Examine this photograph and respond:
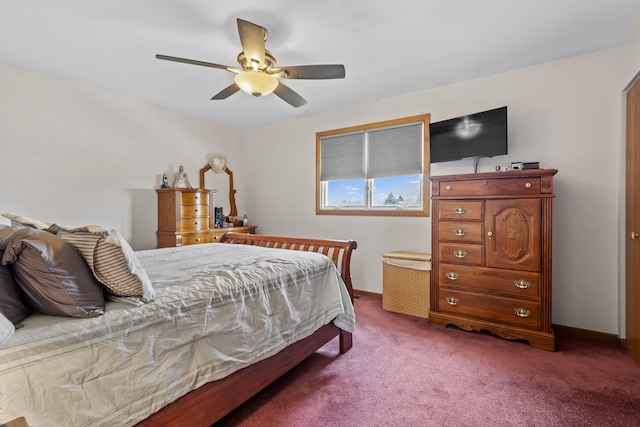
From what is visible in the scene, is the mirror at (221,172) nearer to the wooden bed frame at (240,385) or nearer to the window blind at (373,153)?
the window blind at (373,153)

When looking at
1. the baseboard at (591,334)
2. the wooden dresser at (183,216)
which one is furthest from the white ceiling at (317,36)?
the baseboard at (591,334)

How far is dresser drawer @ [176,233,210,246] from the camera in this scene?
12.3 feet

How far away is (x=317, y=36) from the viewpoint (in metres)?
2.36

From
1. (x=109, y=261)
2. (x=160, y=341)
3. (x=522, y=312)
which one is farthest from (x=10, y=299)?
(x=522, y=312)

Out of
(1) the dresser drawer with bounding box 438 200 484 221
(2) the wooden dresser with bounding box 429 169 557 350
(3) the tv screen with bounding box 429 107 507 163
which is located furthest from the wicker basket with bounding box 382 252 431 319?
(3) the tv screen with bounding box 429 107 507 163

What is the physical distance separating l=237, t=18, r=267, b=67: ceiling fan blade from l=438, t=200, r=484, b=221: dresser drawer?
78.7 inches

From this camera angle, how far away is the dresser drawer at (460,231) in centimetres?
266

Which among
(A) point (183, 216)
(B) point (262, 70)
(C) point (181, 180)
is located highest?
(B) point (262, 70)

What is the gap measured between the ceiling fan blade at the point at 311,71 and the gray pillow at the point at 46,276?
1773 millimetres

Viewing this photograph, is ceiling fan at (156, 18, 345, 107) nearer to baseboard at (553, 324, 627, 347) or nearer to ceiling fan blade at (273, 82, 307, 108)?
ceiling fan blade at (273, 82, 307, 108)

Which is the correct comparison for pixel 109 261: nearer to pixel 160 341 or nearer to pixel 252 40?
pixel 160 341

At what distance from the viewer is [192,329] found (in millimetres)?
1301

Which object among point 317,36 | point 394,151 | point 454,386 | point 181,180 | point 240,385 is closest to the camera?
point 240,385

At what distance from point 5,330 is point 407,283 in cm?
299
